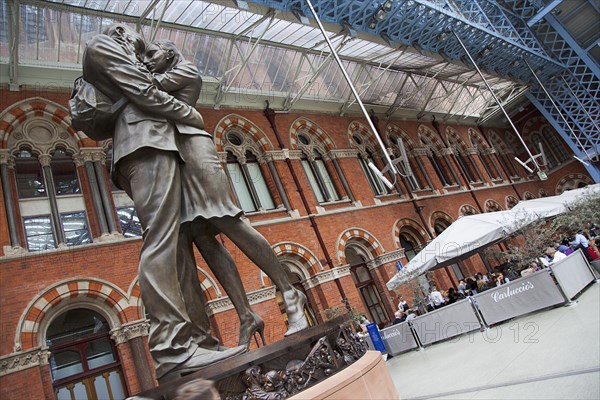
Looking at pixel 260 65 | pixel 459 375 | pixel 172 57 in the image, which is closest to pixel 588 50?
pixel 260 65

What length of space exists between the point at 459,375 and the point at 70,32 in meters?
10.9

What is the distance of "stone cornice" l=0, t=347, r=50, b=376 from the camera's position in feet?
24.6

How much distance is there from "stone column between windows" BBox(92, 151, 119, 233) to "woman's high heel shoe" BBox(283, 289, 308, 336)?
811 centimetres

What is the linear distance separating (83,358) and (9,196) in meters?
3.74

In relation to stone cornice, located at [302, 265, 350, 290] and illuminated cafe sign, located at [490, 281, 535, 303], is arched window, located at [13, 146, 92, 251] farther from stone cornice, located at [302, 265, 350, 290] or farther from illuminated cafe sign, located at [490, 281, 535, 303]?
illuminated cafe sign, located at [490, 281, 535, 303]

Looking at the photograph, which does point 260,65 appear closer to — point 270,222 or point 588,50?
point 270,222

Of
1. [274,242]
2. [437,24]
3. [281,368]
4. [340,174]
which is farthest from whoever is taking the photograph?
[340,174]

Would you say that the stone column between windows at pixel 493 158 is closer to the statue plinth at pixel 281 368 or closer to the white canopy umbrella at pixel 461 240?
the white canopy umbrella at pixel 461 240

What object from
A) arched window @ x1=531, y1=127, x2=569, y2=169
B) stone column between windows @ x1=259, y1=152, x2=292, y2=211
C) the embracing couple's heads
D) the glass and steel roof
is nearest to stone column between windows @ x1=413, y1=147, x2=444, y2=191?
the glass and steel roof

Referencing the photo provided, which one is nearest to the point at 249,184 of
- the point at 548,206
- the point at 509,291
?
the point at 509,291

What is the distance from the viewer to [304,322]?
105 inches

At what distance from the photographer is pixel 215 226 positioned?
2.91 metres

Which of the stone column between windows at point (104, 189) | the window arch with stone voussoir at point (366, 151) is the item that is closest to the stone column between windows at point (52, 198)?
the stone column between windows at point (104, 189)

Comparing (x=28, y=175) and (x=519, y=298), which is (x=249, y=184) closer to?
(x=28, y=175)
